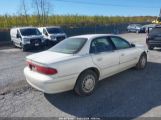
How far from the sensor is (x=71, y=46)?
17.0 feet

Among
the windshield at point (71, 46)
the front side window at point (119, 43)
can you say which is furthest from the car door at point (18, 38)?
the front side window at point (119, 43)

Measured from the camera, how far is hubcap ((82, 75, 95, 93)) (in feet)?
15.7

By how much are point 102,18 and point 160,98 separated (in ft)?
118

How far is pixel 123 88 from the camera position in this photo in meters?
5.29

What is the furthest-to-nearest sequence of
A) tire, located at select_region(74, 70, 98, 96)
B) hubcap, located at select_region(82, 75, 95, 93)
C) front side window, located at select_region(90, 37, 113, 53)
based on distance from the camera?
front side window, located at select_region(90, 37, 113, 53) < hubcap, located at select_region(82, 75, 95, 93) < tire, located at select_region(74, 70, 98, 96)

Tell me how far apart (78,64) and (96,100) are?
100cm

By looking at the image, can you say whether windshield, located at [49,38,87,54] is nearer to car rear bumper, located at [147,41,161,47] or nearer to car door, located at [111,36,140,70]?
car door, located at [111,36,140,70]

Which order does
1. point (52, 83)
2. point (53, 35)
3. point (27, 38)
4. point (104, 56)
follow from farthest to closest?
point (53, 35) → point (27, 38) → point (104, 56) → point (52, 83)

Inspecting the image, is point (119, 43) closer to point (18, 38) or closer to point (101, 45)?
point (101, 45)

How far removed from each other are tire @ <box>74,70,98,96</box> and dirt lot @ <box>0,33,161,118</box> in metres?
0.15

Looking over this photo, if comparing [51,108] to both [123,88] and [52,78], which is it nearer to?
[52,78]

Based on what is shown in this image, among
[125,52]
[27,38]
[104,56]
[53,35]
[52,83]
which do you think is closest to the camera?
[52,83]

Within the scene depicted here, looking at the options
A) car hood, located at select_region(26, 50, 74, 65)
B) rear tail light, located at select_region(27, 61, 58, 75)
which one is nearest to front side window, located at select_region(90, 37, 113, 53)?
car hood, located at select_region(26, 50, 74, 65)

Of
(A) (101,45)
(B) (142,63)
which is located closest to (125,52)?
(A) (101,45)
